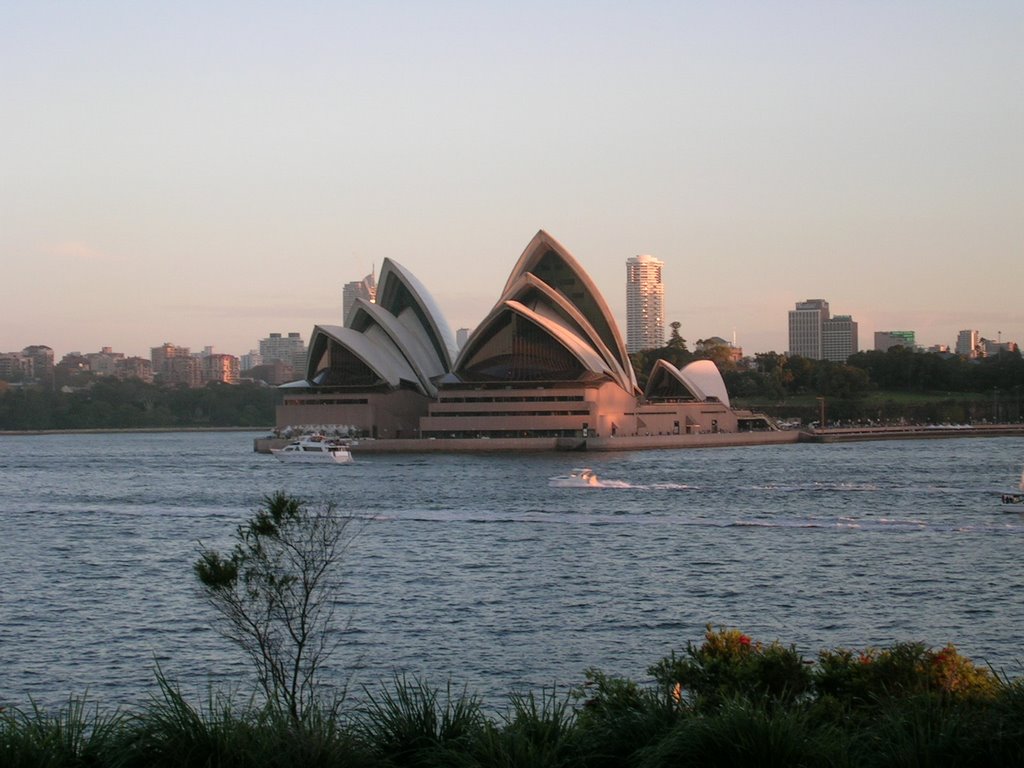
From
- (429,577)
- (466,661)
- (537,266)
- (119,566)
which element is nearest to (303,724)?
(466,661)

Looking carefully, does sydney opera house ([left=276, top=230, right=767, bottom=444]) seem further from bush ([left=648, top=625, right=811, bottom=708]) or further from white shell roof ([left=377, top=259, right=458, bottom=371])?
bush ([left=648, top=625, right=811, bottom=708])

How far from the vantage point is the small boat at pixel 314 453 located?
7494cm

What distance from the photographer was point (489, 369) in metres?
90.4

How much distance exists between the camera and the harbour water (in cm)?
1833

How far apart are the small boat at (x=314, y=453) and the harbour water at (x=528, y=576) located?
1916 cm

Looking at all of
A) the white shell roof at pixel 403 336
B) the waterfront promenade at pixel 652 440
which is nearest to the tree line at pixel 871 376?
the waterfront promenade at pixel 652 440

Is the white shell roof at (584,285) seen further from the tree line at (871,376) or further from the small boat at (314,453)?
the tree line at (871,376)

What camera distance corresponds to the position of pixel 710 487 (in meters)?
50.6

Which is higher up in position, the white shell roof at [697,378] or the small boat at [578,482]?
the white shell roof at [697,378]

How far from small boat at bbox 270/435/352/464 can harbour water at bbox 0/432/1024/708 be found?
62.9 feet

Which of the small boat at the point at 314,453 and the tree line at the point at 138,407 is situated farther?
the tree line at the point at 138,407

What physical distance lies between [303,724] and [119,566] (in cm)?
2176

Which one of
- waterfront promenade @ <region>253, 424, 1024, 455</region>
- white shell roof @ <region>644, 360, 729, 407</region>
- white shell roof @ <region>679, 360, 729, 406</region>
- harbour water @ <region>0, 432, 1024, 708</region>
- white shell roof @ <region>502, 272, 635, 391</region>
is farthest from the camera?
white shell roof @ <region>679, 360, 729, 406</region>

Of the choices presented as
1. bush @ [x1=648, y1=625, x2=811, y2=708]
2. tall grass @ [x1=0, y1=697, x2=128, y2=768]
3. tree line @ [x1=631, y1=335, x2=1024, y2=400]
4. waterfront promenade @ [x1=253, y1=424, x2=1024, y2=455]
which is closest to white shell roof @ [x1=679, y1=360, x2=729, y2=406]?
waterfront promenade @ [x1=253, y1=424, x2=1024, y2=455]
